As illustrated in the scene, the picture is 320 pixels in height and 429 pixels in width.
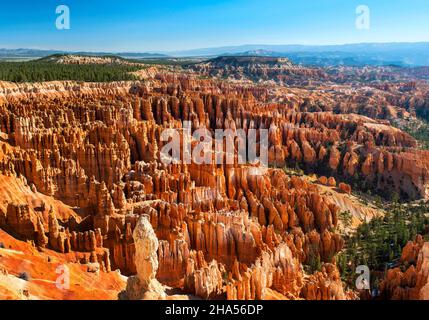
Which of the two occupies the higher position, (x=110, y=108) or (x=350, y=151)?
(x=110, y=108)

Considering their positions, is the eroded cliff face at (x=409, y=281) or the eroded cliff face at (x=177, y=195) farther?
the eroded cliff face at (x=409, y=281)

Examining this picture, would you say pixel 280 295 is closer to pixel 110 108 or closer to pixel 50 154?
pixel 50 154

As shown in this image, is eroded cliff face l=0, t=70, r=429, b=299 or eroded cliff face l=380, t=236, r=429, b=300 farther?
eroded cliff face l=380, t=236, r=429, b=300

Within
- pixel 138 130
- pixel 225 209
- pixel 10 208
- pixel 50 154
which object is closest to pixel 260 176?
pixel 225 209

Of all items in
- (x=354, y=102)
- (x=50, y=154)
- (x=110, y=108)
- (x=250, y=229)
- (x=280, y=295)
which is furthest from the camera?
(x=354, y=102)

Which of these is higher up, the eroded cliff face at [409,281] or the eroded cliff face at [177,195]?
the eroded cliff face at [177,195]

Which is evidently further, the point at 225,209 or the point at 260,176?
the point at 260,176

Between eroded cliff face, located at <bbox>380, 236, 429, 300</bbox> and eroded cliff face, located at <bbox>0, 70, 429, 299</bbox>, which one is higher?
eroded cliff face, located at <bbox>0, 70, 429, 299</bbox>
